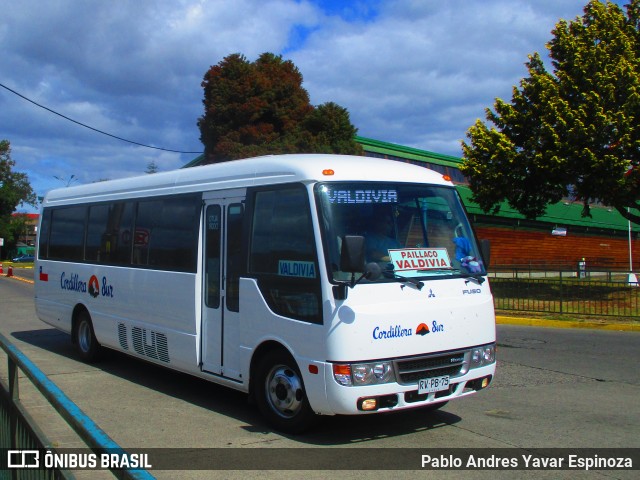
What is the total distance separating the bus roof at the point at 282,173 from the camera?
6238 mm

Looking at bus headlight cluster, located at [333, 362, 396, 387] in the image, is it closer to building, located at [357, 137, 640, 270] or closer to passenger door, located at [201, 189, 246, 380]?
passenger door, located at [201, 189, 246, 380]

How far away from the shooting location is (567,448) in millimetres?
5746

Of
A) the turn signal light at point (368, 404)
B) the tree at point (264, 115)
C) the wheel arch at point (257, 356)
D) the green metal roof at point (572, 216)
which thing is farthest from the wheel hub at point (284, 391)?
the green metal roof at point (572, 216)

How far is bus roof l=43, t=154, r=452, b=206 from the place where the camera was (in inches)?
246

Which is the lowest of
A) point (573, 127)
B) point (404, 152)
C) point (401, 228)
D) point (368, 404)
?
point (368, 404)

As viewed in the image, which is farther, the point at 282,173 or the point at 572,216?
the point at 572,216

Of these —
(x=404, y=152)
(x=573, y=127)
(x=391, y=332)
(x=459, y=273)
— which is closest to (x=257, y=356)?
(x=391, y=332)

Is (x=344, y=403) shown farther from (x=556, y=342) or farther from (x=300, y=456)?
(x=556, y=342)

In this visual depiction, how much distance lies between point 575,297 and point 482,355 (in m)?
12.1

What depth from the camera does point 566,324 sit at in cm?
1548

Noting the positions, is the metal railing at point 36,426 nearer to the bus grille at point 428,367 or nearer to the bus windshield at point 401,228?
the bus windshield at point 401,228

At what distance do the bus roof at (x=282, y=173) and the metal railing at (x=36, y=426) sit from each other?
9.80 ft

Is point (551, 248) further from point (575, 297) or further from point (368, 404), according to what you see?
point (368, 404)

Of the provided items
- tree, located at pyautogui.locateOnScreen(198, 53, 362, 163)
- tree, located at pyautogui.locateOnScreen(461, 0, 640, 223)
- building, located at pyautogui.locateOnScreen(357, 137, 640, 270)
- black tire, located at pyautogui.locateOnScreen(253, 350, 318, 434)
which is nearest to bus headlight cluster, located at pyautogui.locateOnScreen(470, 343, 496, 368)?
black tire, located at pyautogui.locateOnScreen(253, 350, 318, 434)
